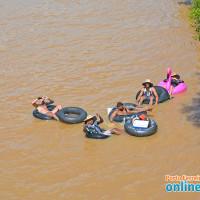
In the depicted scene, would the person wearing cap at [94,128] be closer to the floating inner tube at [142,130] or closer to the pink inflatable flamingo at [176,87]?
the floating inner tube at [142,130]

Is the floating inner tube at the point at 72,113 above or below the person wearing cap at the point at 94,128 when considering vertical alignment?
above

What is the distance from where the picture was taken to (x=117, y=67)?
1608 cm

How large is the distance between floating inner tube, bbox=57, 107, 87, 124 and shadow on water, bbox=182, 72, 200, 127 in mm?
3431

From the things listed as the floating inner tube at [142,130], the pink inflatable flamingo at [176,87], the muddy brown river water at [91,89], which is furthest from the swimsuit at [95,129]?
the pink inflatable flamingo at [176,87]

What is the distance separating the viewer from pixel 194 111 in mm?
12219

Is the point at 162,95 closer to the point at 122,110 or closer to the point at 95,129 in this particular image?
the point at 122,110

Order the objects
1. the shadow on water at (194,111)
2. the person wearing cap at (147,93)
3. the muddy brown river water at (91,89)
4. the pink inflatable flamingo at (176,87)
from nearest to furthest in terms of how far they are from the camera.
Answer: the muddy brown river water at (91,89) < the shadow on water at (194,111) < the person wearing cap at (147,93) < the pink inflatable flamingo at (176,87)

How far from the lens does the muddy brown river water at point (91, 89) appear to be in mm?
8922

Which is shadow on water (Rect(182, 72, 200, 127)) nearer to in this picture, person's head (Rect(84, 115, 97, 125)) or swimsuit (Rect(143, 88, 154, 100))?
swimsuit (Rect(143, 88, 154, 100))

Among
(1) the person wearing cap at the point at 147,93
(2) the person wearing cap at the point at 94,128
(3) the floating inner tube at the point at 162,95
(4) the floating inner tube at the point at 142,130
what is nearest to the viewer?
(4) the floating inner tube at the point at 142,130

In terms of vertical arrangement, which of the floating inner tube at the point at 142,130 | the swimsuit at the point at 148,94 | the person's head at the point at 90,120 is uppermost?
the swimsuit at the point at 148,94

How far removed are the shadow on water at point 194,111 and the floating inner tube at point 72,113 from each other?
11.3 feet

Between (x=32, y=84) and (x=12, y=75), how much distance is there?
4.63 ft

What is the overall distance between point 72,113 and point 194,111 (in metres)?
4.11
